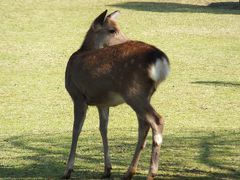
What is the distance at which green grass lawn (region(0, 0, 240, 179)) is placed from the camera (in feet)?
28.5

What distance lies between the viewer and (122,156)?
9.05m

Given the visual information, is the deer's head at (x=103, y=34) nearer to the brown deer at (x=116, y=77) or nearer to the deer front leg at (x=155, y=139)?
the brown deer at (x=116, y=77)

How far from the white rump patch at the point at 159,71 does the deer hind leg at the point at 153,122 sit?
0.26m

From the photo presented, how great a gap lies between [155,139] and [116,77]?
2.42 feet

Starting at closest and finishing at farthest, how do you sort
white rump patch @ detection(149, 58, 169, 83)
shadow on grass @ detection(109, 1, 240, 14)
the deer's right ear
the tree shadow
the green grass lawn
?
white rump patch @ detection(149, 58, 169, 83)
the deer's right ear
the green grass lawn
the tree shadow
shadow on grass @ detection(109, 1, 240, 14)

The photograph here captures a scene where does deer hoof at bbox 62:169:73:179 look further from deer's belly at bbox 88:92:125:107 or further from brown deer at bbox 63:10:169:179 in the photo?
Result: deer's belly at bbox 88:92:125:107

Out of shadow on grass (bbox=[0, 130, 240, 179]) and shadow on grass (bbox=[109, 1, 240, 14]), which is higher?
shadow on grass (bbox=[0, 130, 240, 179])

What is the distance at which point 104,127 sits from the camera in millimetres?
7883

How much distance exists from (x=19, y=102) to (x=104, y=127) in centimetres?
799

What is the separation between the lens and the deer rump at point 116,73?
273 inches

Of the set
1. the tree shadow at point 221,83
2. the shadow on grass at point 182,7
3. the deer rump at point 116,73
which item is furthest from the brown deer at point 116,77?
the shadow on grass at point 182,7

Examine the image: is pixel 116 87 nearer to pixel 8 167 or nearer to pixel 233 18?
pixel 8 167

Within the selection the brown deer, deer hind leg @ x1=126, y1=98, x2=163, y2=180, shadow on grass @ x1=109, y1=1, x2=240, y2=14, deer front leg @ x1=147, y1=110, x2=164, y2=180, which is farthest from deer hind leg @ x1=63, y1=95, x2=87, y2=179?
shadow on grass @ x1=109, y1=1, x2=240, y2=14

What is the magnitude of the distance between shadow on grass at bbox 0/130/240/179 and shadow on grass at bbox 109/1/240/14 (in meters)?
23.6
